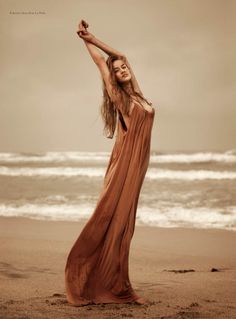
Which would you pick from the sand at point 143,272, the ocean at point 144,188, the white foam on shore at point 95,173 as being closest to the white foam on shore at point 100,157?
the ocean at point 144,188

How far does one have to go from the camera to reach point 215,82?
492 inches

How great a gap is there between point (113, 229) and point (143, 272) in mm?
1569

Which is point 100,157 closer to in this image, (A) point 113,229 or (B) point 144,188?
(B) point 144,188

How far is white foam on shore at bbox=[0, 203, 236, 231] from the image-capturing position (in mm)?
8469

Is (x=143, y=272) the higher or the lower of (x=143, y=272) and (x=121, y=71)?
the lower

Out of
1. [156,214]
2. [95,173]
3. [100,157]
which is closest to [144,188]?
[95,173]

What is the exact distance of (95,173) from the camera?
13.7 m

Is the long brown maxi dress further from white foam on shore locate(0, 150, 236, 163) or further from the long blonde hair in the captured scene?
white foam on shore locate(0, 150, 236, 163)

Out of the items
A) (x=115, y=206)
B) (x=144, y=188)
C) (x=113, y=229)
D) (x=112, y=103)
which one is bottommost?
(x=113, y=229)

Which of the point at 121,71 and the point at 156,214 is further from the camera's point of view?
the point at 156,214

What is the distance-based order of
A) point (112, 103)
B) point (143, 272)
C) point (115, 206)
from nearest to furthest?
point (115, 206) → point (112, 103) → point (143, 272)

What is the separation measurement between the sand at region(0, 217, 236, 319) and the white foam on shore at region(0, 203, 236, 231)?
47 centimetres

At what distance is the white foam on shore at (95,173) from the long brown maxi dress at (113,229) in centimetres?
868

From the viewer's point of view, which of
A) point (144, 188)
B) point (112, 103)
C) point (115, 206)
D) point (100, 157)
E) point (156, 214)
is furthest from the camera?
point (100, 157)
